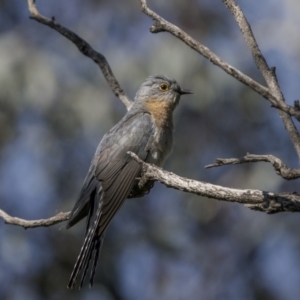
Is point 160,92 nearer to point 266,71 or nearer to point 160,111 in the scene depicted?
point 160,111

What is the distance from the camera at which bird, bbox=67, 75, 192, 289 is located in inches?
176

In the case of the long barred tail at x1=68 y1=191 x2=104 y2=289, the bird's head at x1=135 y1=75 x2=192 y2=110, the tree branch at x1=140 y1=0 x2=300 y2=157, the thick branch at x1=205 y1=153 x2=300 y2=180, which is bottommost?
the long barred tail at x1=68 y1=191 x2=104 y2=289

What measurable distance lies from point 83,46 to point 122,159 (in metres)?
0.89

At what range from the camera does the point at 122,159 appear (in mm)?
5027

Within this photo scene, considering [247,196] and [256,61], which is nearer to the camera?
[247,196]

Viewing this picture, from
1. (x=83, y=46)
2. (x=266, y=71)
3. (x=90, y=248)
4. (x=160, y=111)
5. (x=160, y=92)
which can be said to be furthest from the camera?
(x=160, y=92)

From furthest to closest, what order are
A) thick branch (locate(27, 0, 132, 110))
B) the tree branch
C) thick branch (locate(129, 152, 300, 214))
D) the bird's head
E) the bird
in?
the bird's head
thick branch (locate(27, 0, 132, 110))
the bird
thick branch (locate(129, 152, 300, 214))
the tree branch

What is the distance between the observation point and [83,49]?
198 inches

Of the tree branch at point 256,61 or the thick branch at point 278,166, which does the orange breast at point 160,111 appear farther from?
the thick branch at point 278,166

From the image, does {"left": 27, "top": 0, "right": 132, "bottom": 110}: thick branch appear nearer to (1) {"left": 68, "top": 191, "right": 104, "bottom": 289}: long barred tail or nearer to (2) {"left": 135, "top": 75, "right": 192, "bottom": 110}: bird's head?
(2) {"left": 135, "top": 75, "right": 192, "bottom": 110}: bird's head

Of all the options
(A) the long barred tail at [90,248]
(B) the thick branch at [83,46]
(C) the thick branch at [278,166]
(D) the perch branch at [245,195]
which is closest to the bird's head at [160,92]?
(B) the thick branch at [83,46]

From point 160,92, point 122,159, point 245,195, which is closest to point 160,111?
point 160,92

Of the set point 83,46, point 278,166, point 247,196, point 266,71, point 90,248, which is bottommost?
point 90,248

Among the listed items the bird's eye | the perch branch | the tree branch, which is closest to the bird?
the bird's eye
